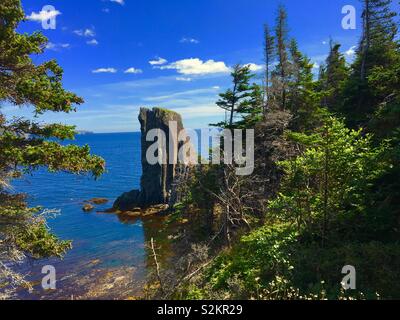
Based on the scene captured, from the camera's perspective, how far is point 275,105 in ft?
86.6

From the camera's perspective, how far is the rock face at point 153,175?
165ft

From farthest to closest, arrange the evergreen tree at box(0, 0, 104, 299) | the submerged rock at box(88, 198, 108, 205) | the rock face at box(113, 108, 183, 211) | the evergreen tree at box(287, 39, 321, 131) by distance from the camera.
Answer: the submerged rock at box(88, 198, 108, 205), the rock face at box(113, 108, 183, 211), the evergreen tree at box(287, 39, 321, 131), the evergreen tree at box(0, 0, 104, 299)

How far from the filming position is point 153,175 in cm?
5278

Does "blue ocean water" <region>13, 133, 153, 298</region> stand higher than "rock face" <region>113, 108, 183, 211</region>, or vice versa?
"rock face" <region>113, 108, 183, 211</region>

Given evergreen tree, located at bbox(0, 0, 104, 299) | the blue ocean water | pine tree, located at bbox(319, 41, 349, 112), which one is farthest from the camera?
pine tree, located at bbox(319, 41, 349, 112)

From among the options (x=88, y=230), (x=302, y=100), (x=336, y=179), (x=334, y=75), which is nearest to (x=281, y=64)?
(x=302, y=100)

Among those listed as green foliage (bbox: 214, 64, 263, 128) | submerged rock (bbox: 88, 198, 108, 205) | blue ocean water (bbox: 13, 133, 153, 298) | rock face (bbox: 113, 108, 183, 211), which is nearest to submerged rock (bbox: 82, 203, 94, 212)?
blue ocean water (bbox: 13, 133, 153, 298)

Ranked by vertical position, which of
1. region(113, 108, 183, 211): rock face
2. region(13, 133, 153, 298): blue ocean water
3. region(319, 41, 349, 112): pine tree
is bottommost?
region(13, 133, 153, 298): blue ocean water

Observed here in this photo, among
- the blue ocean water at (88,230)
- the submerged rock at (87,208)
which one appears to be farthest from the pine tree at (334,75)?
the submerged rock at (87,208)

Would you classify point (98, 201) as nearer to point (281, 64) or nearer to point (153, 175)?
point (153, 175)

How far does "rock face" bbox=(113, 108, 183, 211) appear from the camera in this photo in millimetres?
50312

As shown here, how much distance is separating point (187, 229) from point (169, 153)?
31.6 metres

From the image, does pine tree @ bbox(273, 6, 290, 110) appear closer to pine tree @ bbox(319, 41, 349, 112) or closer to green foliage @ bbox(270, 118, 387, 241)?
pine tree @ bbox(319, 41, 349, 112)

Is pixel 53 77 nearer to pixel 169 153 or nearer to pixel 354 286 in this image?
pixel 354 286
